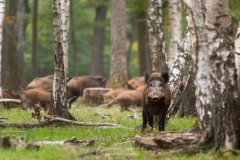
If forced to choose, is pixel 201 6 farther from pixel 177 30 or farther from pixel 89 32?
pixel 89 32

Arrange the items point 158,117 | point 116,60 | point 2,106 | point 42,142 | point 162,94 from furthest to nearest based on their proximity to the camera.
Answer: point 116,60 → point 2,106 → point 158,117 → point 162,94 → point 42,142

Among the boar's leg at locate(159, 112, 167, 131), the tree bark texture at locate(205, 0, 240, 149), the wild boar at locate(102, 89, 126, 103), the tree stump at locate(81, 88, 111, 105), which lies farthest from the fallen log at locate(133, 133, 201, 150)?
the tree stump at locate(81, 88, 111, 105)

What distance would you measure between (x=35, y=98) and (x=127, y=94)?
11.3 ft

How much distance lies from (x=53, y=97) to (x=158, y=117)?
7.77 ft

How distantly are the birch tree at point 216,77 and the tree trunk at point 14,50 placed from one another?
2164cm

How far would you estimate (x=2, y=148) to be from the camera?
1008 cm

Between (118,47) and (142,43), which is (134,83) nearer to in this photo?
(118,47)

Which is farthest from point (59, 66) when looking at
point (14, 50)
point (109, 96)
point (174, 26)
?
point (14, 50)

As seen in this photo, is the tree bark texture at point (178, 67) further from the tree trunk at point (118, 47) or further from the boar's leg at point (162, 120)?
the tree trunk at point (118, 47)

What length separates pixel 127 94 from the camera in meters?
23.1

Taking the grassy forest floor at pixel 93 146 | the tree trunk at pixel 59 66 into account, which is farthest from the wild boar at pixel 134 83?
the tree trunk at pixel 59 66

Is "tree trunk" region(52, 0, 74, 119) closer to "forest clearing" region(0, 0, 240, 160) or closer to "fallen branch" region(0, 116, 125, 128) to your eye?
"forest clearing" region(0, 0, 240, 160)

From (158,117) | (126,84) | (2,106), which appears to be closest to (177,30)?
(126,84)

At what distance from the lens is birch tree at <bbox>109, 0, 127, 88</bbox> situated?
27078mm
